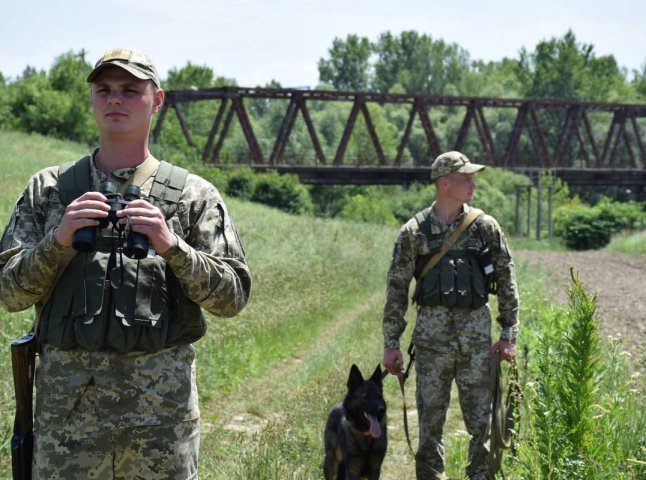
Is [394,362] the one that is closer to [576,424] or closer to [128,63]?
[576,424]

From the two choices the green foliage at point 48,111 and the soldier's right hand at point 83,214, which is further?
the green foliage at point 48,111

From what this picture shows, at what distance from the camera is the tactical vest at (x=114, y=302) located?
10.6 feet

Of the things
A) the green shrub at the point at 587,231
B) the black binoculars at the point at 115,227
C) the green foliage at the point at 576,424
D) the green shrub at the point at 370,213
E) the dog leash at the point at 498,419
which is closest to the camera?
the black binoculars at the point at 115,227

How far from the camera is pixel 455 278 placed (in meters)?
5.92

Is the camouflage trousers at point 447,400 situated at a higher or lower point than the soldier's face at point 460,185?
lower

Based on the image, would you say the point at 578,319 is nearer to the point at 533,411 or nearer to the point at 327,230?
the point at 533,411

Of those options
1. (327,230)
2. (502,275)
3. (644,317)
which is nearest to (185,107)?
(327,230)

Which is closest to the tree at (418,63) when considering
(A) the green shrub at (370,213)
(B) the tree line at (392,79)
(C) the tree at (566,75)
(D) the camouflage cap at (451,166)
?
(B) the tree line at (392,79)

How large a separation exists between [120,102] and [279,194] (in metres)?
45.1

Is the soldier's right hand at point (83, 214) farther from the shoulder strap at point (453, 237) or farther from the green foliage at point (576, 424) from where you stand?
the shoulder strap at point (453, 237)

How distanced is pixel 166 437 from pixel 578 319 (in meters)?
2.18

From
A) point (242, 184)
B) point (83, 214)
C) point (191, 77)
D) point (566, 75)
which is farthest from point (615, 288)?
point (566, 75)

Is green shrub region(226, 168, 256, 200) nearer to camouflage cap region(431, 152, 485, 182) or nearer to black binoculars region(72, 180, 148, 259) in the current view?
camouflage cap region(431, 152, 485, 182)

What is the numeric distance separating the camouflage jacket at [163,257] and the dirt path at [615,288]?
242cm
